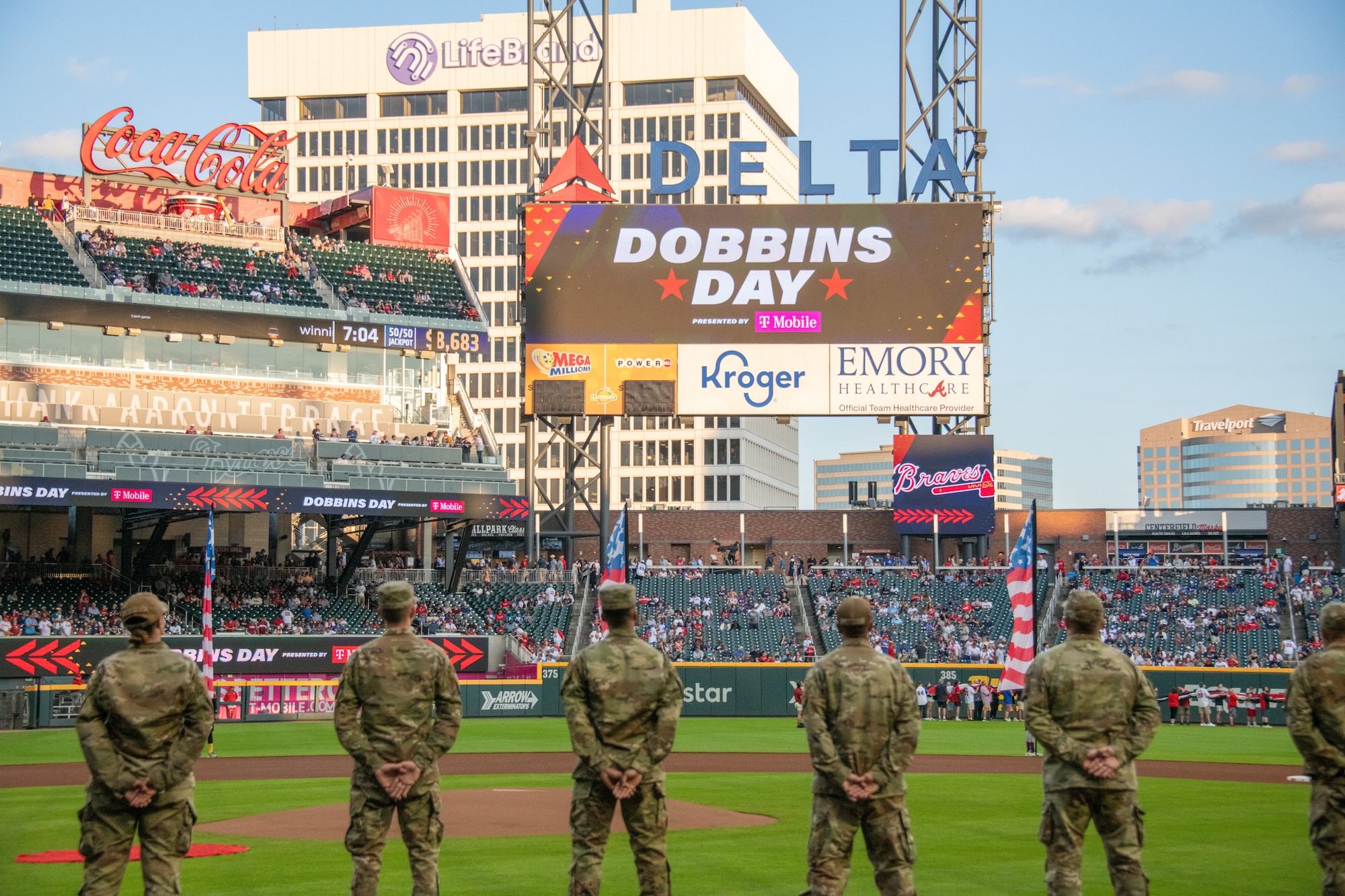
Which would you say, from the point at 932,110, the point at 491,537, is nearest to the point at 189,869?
the point at 932,110

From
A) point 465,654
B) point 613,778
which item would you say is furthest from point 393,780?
point 465,654

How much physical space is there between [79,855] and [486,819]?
4802 mm

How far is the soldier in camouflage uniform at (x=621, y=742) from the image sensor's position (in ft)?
30.0

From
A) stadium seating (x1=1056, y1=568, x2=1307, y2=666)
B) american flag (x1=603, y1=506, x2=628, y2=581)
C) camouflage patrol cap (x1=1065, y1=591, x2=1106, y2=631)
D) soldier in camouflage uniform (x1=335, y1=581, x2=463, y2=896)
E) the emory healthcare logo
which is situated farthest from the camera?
stadium seating (x1=1056, y1=568, x2=1307, y2=666)

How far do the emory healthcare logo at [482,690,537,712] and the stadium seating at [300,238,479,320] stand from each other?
1966cm

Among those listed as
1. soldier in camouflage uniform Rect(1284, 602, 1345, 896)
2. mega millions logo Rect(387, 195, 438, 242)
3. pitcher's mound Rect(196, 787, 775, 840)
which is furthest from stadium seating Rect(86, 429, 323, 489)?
soldier in camouflage uniform Rect(1284, 602, 1345, 896)

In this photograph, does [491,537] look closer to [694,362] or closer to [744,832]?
[694,362]

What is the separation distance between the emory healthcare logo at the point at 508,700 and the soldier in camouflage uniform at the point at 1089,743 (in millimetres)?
33981

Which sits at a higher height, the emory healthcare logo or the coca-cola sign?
the coca-cola sign

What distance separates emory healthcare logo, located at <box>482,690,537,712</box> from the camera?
1674 inches

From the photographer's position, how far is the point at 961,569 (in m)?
54.7

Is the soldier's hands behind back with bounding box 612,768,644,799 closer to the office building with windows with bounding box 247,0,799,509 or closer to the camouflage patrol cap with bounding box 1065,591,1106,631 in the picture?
the camouflage patrol cap with bounding box 1065,591,1106,631

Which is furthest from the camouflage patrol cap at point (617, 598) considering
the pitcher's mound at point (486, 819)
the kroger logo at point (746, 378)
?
the kroger logo at point (746, 378)

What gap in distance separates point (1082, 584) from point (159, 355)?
34.1 metres
